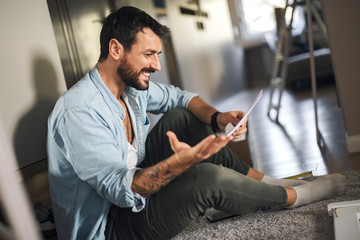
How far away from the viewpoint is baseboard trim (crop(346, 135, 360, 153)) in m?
2.53

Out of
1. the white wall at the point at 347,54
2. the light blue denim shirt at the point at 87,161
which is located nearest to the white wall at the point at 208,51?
the white wall at the point at 347,54

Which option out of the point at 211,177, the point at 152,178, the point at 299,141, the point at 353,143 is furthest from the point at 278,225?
the point at 299,141

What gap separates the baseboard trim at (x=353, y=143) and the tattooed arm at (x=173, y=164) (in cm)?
151

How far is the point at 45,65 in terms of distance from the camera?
1880 millimetres

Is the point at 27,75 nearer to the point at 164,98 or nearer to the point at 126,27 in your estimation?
the point at 126,27

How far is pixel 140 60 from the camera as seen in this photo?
1660 mm

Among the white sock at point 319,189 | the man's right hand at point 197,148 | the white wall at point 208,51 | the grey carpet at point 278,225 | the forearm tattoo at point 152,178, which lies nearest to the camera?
the man's right hand at point 197,148

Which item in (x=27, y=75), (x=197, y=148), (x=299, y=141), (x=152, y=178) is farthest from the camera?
(x=299, y=141)

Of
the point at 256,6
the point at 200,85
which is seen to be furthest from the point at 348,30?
the point at 256,6

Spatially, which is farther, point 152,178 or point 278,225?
point 278,225

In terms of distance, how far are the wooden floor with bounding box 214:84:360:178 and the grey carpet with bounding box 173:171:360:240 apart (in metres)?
0.52

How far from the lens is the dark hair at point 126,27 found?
164 cm

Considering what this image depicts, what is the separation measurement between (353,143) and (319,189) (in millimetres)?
848

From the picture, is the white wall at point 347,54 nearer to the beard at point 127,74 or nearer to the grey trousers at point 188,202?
the grey trousers at point 188,202
